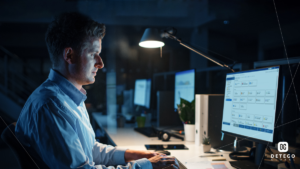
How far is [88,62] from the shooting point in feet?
2.60

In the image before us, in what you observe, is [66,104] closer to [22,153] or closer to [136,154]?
[22,153]

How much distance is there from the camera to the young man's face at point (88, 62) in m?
0.78

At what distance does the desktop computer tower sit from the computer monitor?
0.14 m

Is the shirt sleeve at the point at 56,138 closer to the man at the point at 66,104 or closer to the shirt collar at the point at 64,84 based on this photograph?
the man at the point at 66,104

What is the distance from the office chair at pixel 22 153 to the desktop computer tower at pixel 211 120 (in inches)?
35.1

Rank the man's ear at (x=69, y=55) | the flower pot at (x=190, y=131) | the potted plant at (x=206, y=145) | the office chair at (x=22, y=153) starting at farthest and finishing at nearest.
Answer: the flower pot at (x=190, y=131)
the potted plant at (x=206, y=145)
the man's ear at (x=69, y=55)
the office chair at (x=22, y=153)

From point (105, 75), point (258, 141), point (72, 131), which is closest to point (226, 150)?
point (258, 141)

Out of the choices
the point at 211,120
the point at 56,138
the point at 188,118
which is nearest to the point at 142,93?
the point at 188,118

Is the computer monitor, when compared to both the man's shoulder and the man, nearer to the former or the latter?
the man

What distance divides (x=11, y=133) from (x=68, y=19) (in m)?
0.43

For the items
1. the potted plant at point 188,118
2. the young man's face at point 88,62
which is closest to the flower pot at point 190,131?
the potted plant at point 188,118

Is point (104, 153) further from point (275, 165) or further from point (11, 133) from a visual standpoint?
point (275, 165)

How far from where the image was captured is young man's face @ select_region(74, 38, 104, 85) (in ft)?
2.56

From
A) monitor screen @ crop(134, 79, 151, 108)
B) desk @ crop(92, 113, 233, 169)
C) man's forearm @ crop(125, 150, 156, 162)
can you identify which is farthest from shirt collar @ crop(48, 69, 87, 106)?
monitor screen @ crop(134, 79, 151, 108)
